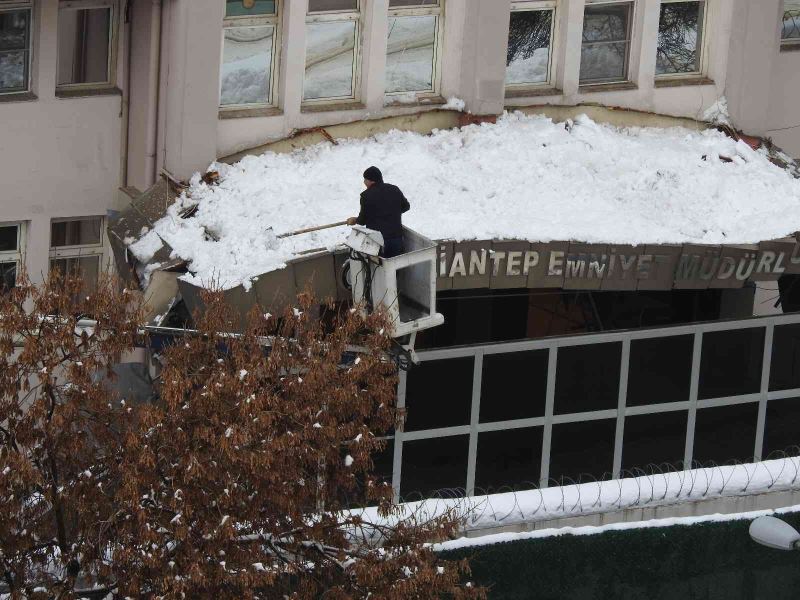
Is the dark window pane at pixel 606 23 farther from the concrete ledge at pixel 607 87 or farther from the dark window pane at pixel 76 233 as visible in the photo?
the dark window pane at pixel 76 233

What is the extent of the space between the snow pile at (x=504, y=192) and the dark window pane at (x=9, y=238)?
2028 mm

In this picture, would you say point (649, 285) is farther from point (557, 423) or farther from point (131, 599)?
point (131, 599)

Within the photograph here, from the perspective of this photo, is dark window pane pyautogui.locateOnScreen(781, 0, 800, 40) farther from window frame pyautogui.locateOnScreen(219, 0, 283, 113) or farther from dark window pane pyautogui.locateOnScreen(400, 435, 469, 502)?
dark window pane pyautogui.locateOnScreen(400, 435, 469, 502)

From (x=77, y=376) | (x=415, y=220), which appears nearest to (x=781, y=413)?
(x=415, y=220)

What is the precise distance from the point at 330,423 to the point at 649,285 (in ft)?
23.5

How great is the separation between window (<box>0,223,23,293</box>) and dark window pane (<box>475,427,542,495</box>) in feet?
18.6

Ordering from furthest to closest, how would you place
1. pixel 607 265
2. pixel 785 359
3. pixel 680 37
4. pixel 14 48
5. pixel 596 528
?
pixel 680 37, pixel 785 359, pixel 14 48, pixel 607 265, pixel 596 528

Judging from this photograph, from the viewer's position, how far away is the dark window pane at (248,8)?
25.3 metres

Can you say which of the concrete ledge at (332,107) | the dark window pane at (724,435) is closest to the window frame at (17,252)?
the concrete ledge at (332,107)

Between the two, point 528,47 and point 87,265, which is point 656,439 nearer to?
point 528,47

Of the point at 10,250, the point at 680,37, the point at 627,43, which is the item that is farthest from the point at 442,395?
the point at 680,37

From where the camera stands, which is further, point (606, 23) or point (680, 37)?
point (680, 37)

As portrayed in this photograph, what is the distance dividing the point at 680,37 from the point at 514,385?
5.79 metres

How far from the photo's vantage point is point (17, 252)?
2534 cm
